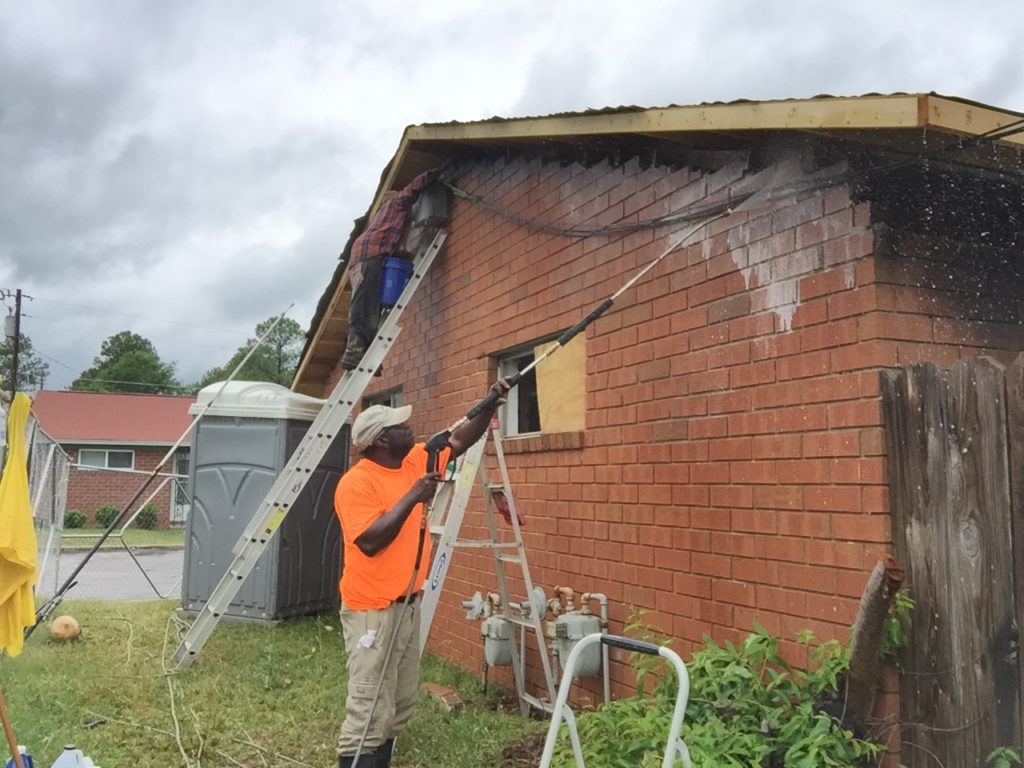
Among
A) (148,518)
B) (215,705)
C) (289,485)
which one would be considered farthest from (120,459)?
(215,705)

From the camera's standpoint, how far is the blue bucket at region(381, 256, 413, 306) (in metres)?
7.49

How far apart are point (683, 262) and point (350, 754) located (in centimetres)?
299

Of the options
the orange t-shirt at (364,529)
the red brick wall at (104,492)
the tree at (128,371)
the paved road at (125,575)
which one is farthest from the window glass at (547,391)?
the tree at (128,371)

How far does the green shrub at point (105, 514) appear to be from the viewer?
28.6m

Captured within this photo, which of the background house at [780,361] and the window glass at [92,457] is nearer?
the background house at [780,361]

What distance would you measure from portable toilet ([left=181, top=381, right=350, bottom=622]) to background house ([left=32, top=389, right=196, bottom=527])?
2062 centimetres

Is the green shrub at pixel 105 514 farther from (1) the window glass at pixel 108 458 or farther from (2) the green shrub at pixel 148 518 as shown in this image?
(1) the window glass at pixel 108 458

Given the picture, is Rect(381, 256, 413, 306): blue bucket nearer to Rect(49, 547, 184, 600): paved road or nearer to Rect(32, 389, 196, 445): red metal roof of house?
Rect(49, 547, 184, 600): paved road

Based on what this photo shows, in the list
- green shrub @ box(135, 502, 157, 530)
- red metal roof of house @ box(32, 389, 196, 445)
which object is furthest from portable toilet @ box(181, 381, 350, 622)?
red metal roof of house @ box(32, 389, 196, 445)

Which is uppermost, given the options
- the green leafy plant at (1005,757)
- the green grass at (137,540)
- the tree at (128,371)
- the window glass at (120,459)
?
the tree at (128,371)

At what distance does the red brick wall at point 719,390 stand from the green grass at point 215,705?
3.00 feet

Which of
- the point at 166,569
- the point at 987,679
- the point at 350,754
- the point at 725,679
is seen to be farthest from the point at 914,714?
the point at 166,569

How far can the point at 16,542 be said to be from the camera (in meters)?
3.25

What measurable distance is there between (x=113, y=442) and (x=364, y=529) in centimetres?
3051
